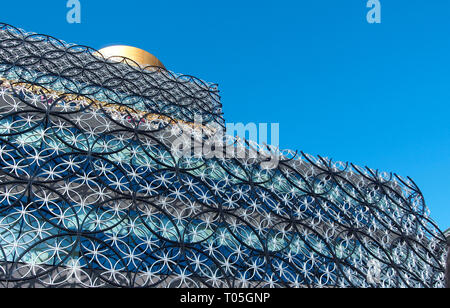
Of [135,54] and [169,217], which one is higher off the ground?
[135,54]

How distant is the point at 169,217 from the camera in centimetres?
1261

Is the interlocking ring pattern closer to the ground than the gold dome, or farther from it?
closer to the ground

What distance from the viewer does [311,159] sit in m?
18.9

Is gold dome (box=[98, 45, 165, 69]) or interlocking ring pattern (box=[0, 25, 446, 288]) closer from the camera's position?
interlocking ring pattern (box=[0, 25, 446, 288])

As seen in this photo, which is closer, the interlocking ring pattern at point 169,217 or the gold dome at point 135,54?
the interlocking ring pattern at point 169,217

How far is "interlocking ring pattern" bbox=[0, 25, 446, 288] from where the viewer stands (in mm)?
10930

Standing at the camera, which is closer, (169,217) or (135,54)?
(169,217)

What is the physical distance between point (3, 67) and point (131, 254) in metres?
16.1

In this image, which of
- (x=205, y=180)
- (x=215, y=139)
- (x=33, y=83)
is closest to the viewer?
(x=205, y=180)

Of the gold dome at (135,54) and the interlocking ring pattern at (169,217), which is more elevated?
the gold dome at (135,54)

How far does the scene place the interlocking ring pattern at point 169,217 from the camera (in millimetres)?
10930

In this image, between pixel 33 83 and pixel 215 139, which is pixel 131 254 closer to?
pixel 215 139

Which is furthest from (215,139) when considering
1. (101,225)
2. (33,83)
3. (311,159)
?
(33,83)

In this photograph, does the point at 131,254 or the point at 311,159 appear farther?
the point at 311,159
